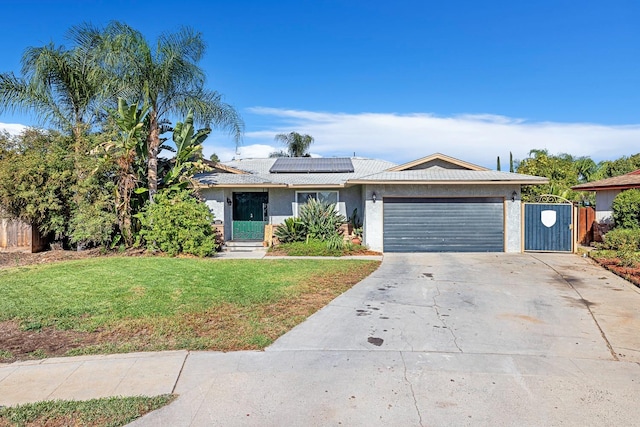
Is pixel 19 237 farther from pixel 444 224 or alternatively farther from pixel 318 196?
pixel 444 224

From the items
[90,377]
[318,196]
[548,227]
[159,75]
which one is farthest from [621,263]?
[159,75]

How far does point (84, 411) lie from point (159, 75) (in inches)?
514

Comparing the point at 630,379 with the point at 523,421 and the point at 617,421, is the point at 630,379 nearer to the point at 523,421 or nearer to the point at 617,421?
the point at 617,421

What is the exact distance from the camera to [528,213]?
1520 centimetres

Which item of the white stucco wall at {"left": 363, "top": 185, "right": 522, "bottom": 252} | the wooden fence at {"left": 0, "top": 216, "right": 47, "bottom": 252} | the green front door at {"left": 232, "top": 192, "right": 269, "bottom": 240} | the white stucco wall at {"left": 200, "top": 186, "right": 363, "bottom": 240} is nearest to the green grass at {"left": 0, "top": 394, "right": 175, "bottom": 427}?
the white stucco wall at {"left": 363, "top": 185, "right": 522, "bottom": 252}

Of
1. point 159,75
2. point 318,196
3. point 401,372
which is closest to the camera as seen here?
point 401,372

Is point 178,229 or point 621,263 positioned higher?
point 178,229

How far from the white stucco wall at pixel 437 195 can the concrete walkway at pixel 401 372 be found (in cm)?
776

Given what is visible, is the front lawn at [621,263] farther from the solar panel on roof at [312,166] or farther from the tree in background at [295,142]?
the tree in background at [295,142]

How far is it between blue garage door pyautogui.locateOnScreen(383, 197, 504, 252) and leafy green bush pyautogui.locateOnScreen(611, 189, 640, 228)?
4.09m

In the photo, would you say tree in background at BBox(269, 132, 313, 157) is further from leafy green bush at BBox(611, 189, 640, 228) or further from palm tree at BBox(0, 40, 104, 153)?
leafy green bush at BBox(611, 189, 640, 228)

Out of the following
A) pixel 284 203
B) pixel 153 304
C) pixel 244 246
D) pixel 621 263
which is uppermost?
pixel 284 203

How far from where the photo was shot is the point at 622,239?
45.1 feet

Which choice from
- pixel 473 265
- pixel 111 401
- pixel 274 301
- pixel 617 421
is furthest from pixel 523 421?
pixel 473 265
